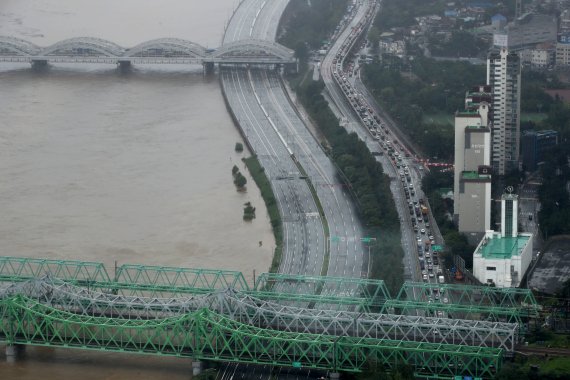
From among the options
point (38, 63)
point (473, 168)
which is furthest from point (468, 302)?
point (38, 63)

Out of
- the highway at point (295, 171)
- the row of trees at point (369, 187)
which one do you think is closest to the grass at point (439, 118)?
the row of trees at point (369, 187)

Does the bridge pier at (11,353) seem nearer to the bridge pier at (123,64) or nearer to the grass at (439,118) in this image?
the grass at (439,118)

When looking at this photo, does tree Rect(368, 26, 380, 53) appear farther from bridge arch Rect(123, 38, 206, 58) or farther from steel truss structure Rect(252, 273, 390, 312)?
steel truss structure Rect(252, 273, 390, 312)

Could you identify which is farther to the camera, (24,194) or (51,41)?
(51,41)

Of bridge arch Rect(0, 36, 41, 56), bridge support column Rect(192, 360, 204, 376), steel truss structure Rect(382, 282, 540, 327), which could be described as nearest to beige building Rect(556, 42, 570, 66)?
bridge arch Rect(0, 36, 41, 56)

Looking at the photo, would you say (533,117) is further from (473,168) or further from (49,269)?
(49,269)

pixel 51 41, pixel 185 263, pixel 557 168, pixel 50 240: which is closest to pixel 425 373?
pixel 185 263

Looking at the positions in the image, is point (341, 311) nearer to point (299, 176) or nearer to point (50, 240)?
point (50, 240)
